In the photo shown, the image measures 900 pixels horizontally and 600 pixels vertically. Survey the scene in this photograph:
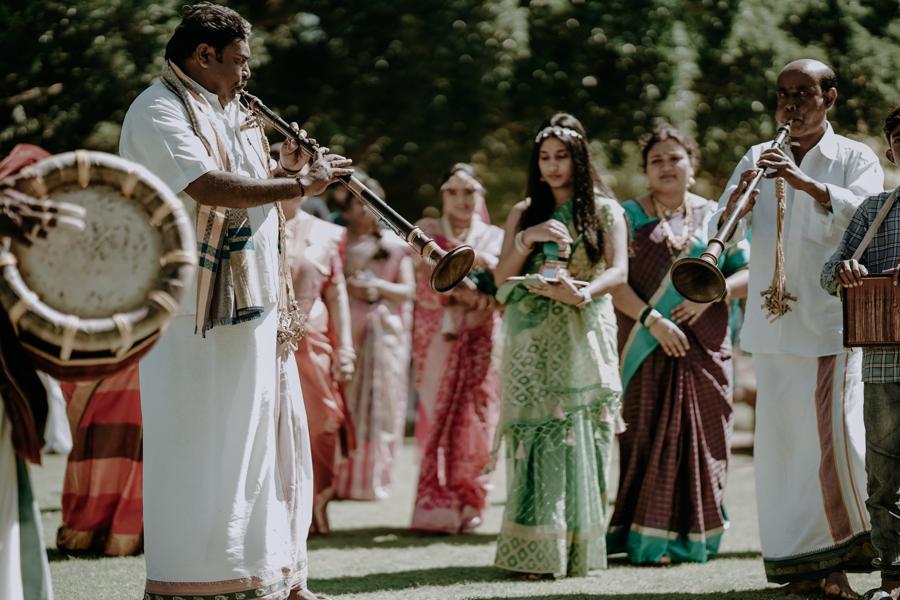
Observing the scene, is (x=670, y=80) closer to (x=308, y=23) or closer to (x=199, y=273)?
(x=308, y=23)

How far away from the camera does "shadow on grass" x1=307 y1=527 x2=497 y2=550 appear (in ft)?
25.3

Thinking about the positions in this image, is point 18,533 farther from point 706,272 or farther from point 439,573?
point 439,573

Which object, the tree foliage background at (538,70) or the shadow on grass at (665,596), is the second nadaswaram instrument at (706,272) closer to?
the shadow on grass at (665,596)

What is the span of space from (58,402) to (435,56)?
5.35m

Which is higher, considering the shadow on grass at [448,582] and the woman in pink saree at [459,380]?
the woman in pink saree at [459,380]

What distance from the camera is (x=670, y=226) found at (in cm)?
754

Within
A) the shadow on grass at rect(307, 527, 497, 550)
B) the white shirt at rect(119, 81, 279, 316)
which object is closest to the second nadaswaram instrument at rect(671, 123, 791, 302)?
the white shirt at rect(119, 81, 279, 316)

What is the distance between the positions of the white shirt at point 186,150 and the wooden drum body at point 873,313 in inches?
94.6

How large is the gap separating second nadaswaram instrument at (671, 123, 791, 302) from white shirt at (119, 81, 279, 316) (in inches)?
69.9

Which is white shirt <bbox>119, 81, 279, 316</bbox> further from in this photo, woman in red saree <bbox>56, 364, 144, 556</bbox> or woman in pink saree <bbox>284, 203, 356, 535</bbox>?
woman in pink saree <bbox>284, 203, 356, 535</bbox>

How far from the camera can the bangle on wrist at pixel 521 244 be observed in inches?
263

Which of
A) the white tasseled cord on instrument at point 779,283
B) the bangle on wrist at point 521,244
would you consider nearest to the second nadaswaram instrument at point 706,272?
the white tasseled cord on instrument at point 779,283

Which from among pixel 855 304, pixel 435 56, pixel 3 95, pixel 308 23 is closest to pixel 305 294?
pixel 855 304

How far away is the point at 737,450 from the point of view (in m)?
13.9
